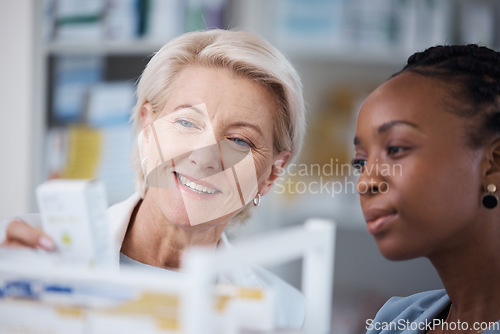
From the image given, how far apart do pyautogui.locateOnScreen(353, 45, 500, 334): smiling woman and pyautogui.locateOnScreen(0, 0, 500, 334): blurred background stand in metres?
1.25

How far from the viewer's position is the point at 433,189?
77cm

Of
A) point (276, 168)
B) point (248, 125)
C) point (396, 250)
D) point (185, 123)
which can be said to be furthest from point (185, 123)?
point (396, 250)

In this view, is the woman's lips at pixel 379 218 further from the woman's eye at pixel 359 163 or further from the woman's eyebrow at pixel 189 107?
the woman's eyebrow at pixel 189 107

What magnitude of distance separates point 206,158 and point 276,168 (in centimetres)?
19

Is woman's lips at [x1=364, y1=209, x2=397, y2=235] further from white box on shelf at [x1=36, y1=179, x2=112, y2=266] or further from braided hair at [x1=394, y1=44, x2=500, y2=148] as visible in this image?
white box on shelf at [x1=36, y1=179, x2=112, y2=266]

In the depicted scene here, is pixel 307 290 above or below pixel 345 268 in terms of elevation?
A: above

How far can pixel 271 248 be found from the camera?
614mm

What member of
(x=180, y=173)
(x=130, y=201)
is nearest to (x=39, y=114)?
(x=130, y=201)

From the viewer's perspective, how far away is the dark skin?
0.78m

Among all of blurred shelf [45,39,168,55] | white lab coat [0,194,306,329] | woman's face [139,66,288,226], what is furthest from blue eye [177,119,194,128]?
blurred shelf [45,39,168,55]

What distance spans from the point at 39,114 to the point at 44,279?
181cm

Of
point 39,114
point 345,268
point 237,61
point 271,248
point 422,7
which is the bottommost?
point 345,268

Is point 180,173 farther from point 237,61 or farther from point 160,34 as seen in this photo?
point 160,34

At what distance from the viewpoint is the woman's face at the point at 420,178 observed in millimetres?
775
